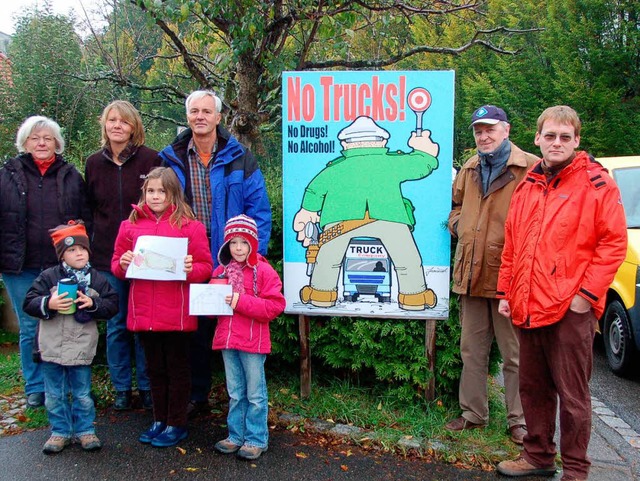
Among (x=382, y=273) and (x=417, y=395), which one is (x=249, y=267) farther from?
(x=417, y=395)

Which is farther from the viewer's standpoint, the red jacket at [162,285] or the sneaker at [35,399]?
the sneaker at [35,399]

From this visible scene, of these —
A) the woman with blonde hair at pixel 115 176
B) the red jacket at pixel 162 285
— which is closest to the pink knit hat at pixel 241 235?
the red jacket at pixel 162 285

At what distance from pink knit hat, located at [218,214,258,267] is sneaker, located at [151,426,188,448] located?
3.85ft

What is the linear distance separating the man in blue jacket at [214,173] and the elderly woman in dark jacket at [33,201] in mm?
796

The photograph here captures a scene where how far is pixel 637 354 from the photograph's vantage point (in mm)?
5625

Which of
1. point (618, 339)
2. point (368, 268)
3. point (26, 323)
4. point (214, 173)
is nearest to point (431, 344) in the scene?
point (368, 268)

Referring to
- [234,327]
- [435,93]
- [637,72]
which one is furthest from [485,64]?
[234,327]

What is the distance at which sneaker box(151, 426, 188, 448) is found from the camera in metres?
3.88

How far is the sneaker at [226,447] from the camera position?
379cm

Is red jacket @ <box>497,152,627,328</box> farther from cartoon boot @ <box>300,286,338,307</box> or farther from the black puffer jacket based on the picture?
the black puffer jacket

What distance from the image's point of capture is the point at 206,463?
12.1ft

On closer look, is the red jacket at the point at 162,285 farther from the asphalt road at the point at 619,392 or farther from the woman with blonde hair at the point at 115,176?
the asphalt road at the point at 619,392

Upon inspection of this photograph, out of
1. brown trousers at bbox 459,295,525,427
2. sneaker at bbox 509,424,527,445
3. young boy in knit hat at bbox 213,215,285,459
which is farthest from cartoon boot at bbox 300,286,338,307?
sneaker at bbox 509,424,527,445

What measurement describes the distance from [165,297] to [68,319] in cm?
61
